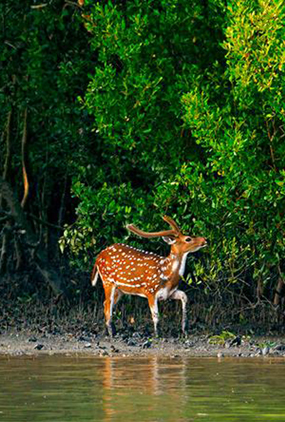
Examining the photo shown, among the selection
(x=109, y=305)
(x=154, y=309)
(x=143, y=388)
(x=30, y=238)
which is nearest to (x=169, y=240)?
(x=154, y=309)

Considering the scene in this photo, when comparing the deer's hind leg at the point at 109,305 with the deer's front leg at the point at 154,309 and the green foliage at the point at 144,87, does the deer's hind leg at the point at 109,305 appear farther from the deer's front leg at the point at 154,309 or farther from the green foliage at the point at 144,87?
the green foliage at the point at 144,87

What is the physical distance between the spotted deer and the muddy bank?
457 millimetres

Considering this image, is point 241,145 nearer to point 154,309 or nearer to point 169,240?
point 169,240

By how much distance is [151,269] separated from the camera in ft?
61.2

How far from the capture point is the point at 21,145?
2305 cm

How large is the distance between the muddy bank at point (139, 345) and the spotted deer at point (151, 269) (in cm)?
46

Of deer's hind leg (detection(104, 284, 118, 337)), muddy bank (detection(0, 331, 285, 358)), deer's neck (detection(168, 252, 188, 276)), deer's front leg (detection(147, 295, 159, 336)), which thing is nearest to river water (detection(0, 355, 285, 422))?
muddy bank (detection(0, 331, 285, 358))

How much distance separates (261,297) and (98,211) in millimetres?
3004

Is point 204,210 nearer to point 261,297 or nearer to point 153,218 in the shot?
point 153,218

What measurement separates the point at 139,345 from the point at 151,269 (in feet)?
4.71

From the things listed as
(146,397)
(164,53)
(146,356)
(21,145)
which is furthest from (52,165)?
(146,397)

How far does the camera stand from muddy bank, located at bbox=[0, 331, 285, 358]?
16781mm

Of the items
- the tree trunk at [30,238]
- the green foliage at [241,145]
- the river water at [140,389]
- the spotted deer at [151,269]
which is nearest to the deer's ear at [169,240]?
the spotted deer at [151,269]

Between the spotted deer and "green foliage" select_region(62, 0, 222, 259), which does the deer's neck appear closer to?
the spotted deer
